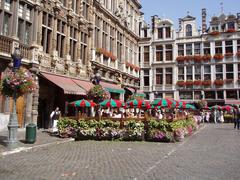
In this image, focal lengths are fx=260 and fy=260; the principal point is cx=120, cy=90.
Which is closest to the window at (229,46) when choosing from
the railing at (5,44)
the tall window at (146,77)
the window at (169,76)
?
the window at (169,76)

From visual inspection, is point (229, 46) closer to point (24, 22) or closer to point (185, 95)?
point (185, 95)

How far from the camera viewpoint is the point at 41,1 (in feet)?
60.2

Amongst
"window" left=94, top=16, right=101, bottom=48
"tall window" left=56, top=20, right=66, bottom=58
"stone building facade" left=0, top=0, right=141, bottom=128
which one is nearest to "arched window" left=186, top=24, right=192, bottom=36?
"stone building facade" left=0, top=0, right=141, bottom=128

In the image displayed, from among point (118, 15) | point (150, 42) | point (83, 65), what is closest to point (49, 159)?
point (83, 65)

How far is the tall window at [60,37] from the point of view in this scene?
2030 cm

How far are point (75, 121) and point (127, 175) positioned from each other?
816 cm

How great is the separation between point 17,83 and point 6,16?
7265mm

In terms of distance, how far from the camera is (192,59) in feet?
136

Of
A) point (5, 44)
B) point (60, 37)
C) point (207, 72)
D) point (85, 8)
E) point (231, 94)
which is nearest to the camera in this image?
point (5, 44)

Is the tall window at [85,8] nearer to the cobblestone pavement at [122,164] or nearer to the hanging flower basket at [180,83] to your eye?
the cobblestone pavement at [122,164]

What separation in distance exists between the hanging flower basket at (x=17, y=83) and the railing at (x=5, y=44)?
4.53 meters

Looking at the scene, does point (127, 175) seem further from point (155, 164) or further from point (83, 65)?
point (83, 65)

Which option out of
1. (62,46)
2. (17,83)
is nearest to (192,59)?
(62,46)

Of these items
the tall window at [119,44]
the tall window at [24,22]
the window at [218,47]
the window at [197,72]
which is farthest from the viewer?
the window at [197,72]
